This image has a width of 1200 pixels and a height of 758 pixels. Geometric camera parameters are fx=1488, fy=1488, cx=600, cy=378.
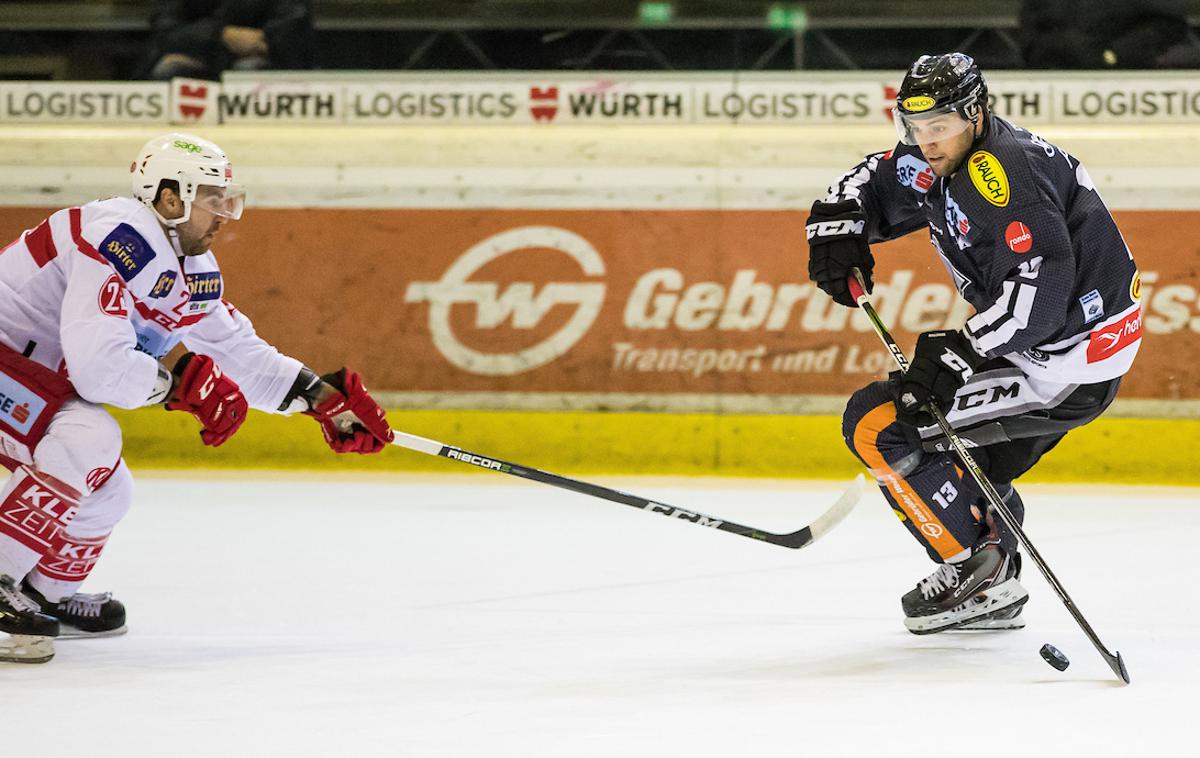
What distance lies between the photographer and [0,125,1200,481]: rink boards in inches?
234

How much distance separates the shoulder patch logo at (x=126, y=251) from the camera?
3135mm

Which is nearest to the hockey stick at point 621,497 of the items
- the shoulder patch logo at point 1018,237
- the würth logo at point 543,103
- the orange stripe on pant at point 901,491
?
the orange stripe on pant at point 901,491

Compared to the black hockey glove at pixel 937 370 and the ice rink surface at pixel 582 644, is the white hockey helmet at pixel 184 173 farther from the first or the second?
the black hockey glove at pixel 937 370

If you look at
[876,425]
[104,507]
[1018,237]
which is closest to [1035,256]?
[1018,237]

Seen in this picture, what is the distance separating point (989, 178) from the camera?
3.13 metres

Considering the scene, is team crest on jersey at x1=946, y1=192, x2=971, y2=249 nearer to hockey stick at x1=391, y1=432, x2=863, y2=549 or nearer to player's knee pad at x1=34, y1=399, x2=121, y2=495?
hockey stick at x1=391, y1=432, x2=863, y2=549

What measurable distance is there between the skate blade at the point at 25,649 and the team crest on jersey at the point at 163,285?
767mm

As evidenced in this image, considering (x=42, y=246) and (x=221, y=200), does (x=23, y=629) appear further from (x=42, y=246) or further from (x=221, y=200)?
(x=221, y=200)

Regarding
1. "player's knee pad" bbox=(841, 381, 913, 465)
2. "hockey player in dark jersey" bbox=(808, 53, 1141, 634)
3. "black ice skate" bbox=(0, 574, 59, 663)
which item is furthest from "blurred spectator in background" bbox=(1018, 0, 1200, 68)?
"black ice skate" bbox=(0, 574, 59, 663)

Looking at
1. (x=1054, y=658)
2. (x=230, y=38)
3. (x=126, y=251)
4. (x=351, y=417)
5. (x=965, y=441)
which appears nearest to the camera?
(x=1054, y=658)

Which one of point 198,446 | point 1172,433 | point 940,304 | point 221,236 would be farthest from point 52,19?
point 1172,433

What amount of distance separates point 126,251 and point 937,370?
1.74 m

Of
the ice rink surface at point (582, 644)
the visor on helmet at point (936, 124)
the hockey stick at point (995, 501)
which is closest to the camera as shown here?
the ice rink surface at point (582, 644)

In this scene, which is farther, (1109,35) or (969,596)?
(1109,35)
